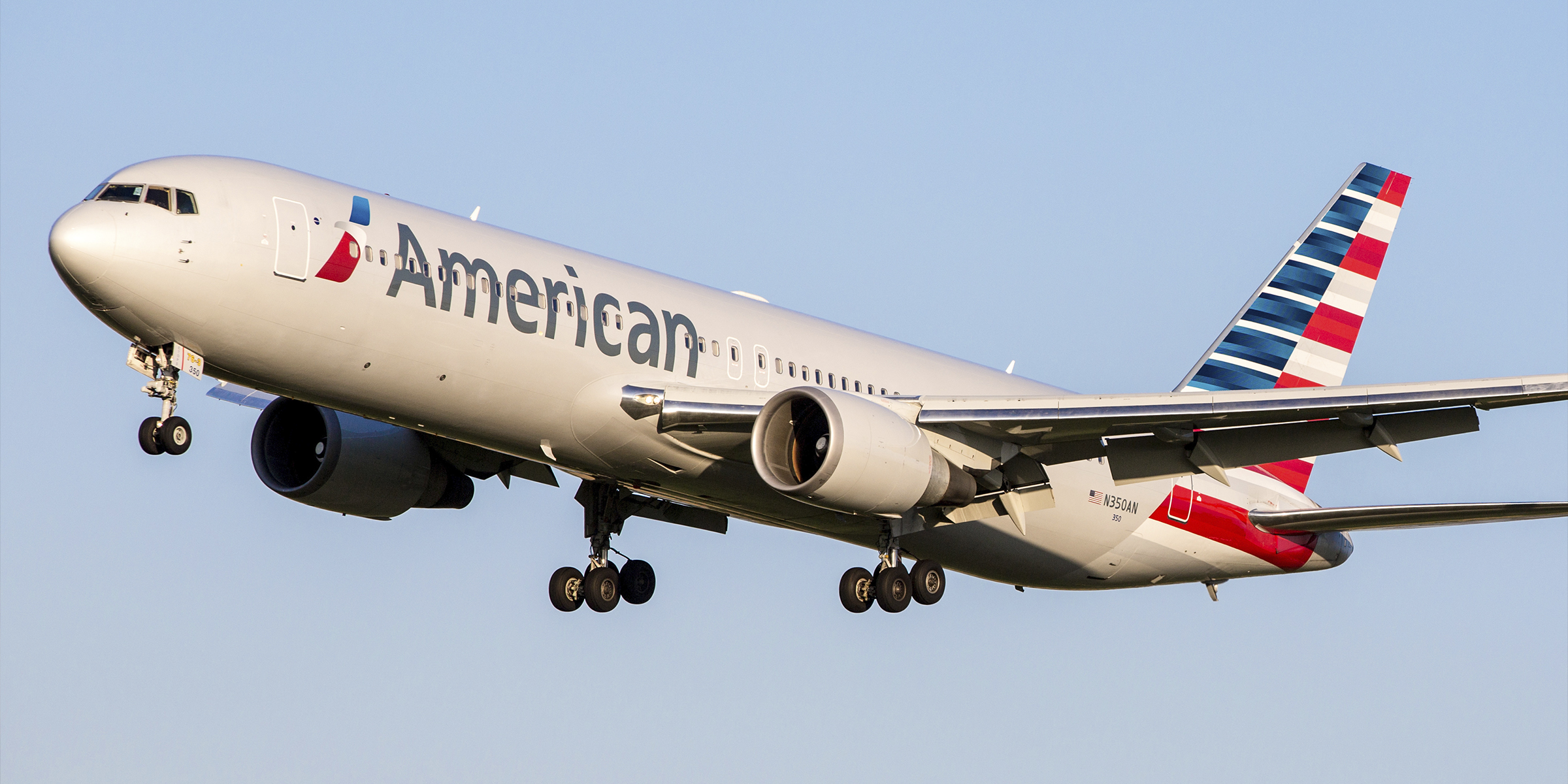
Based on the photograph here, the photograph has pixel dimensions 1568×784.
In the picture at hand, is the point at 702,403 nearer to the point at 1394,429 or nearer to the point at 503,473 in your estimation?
the point at 503,473

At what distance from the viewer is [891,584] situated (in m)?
28.4

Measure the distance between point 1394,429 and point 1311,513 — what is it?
6653mm

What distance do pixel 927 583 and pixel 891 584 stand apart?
975mm

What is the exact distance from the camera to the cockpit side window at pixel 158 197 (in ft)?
74.9

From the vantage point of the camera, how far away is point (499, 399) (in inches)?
984

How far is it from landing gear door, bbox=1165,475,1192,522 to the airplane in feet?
0.20

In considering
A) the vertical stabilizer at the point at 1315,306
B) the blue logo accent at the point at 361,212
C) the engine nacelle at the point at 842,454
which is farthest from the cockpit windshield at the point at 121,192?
the vertical stabilizer at the point at 1315,306

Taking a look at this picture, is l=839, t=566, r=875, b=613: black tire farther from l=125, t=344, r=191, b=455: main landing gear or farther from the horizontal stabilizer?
l=125, t=344, r=191, b=455: main landing gear

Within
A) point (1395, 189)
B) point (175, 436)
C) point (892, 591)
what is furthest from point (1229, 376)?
point (175, 436)

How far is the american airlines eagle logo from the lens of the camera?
23.4m

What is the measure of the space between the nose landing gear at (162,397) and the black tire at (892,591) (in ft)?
36.2

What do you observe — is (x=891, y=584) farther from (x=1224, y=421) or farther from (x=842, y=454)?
(x=1224, y=421)

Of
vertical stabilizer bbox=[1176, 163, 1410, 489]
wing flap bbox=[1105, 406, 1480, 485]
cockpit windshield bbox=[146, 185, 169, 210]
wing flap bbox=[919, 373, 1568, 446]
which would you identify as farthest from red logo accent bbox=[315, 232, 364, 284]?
vertical stabilizer bbox=[1176, 163, 1410, 489]

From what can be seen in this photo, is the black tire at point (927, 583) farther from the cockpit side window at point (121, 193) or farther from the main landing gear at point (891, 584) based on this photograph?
the cockpit side window at point (121, 193)
